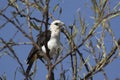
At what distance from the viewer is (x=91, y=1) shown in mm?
1643

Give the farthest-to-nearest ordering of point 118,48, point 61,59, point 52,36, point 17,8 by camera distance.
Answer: point 52,36
point 17,8
point 61,59
point 118,48

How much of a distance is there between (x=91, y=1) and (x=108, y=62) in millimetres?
276

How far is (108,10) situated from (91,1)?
0.31 feet

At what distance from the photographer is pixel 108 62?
1.66 m

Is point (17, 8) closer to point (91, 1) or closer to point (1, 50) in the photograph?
point (1, 50)

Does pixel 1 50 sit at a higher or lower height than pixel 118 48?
higher

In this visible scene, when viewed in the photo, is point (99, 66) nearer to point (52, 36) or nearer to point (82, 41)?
point (82, 41)

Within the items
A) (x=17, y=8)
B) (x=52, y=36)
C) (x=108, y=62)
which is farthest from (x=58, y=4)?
(x=52, y=36)

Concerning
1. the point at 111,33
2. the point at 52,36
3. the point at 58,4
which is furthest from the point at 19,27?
the point at 52,36

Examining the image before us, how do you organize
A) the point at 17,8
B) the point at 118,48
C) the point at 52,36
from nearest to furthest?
1. the point at 118,48
2. the point at 17,8
3. the point at 52,36

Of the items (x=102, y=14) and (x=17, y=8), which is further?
(x=17, y=8)

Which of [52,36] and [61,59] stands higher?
[52,36]

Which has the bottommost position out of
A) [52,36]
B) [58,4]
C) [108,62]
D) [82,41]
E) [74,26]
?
[108,62]

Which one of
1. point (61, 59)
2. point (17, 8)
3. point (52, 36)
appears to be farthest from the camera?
point (52, 36)
